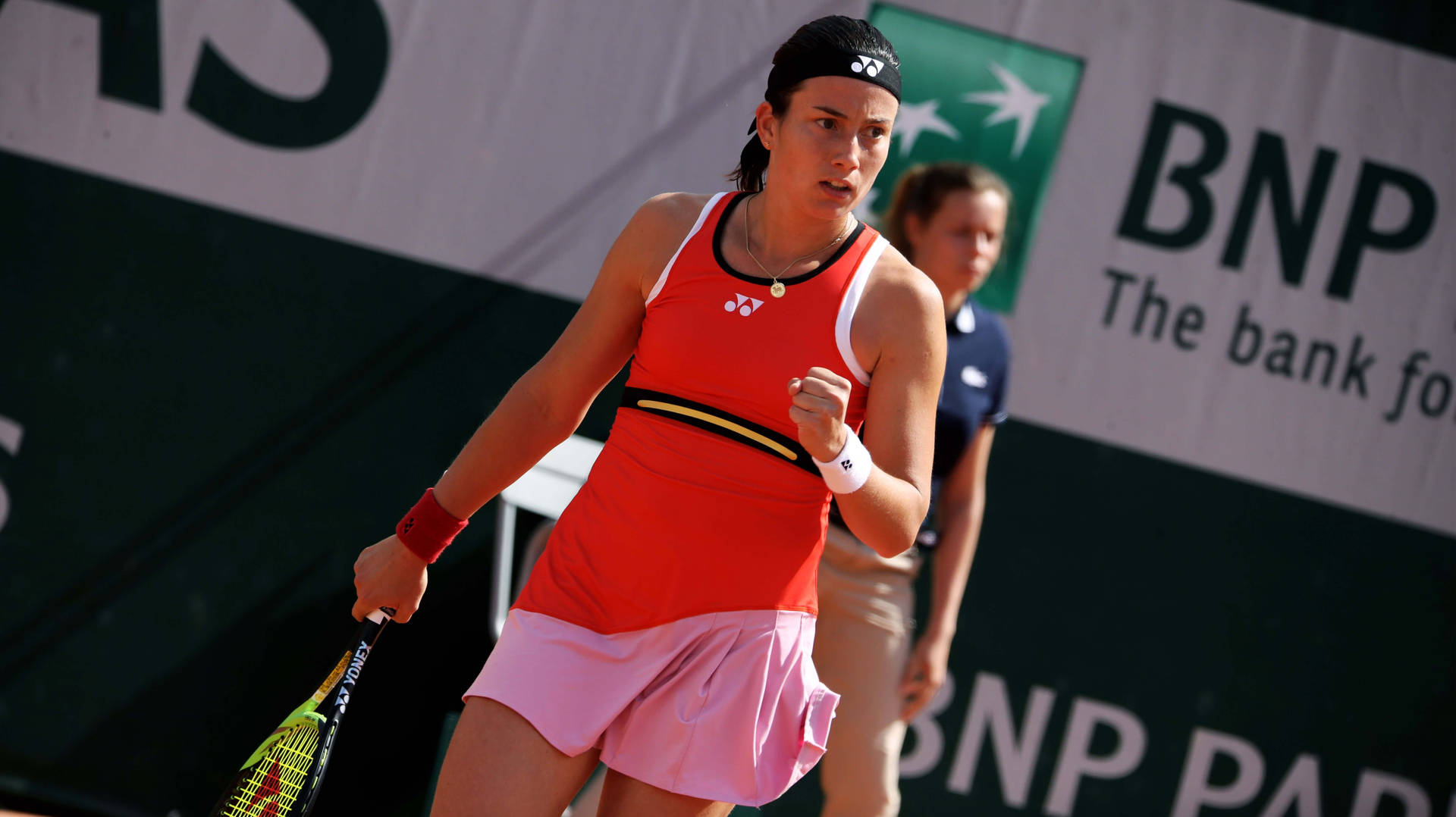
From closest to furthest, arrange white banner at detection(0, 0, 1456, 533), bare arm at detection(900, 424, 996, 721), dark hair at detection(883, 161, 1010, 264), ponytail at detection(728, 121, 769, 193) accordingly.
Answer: ponytail at detection(728, 121, 769, 193) < dark hair at detection(883, 161, 1010, 264) < bare arm at detection(900, 424, 996, 721) < white banner at detection(0, 0, 1456, 533)

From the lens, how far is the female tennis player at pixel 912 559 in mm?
2928

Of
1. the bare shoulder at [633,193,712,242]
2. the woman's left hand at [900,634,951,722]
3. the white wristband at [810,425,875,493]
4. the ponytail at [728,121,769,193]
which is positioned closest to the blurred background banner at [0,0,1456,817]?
the woman's left hand at [900,634,951,722]

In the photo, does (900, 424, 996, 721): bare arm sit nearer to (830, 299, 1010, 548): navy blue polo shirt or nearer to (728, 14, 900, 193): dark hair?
(830, 299, 1010, 548): navy blue polo shirt

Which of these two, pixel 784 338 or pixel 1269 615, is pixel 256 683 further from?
pixel 1269 615

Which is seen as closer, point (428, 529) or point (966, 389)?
point (428, 529)

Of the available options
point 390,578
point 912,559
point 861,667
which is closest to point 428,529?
point 390,578

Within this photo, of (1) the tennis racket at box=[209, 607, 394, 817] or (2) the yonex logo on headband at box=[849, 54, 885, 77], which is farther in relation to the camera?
(1) the tennis racket at box=[209, 607, 394, 817]

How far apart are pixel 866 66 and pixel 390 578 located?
3.50 feet

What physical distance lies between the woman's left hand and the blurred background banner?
2.98 feet

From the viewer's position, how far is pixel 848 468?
1.60 m

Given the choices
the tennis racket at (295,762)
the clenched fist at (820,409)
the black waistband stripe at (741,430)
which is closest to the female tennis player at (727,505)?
the black waistband stripe at (741,430)

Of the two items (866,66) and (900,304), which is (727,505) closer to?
(900,304)

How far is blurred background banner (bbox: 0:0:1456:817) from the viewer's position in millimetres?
3830

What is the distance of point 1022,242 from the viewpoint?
397 centimetres
